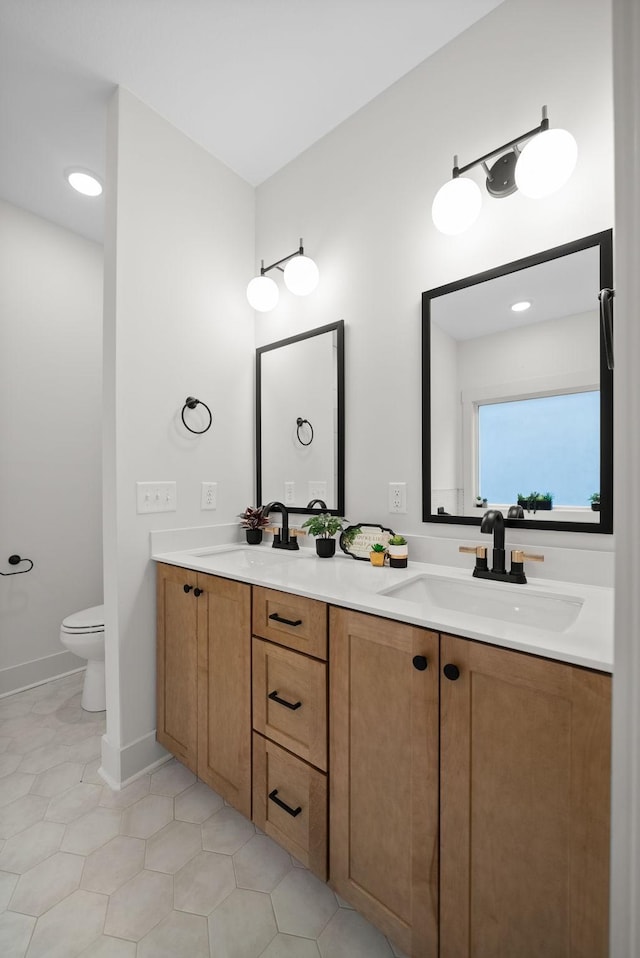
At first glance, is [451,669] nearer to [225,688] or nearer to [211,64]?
[225,688]

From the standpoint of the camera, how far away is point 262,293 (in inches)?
82.5

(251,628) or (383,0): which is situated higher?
(383,0)

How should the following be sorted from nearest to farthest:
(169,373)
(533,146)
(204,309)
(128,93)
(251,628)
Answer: (533,146)
(251,628)
(128,93)
(169,373)
(204,309)

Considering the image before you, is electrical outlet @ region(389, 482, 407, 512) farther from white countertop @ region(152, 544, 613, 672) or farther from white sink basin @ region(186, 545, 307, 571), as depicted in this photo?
white sink basin @ region(186, 545, 307, 571)

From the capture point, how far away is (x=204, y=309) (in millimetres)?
2023

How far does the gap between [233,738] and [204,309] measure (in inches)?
71.7

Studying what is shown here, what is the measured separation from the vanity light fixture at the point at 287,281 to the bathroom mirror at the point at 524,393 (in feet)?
2.05

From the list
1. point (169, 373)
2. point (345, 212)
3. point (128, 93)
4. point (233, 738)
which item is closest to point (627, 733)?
point (233, 738)

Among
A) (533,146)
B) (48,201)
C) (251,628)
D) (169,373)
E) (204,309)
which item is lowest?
(251,628)

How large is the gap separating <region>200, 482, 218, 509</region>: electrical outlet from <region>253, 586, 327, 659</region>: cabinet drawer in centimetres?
79

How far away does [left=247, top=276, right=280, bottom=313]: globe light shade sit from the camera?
2094 millimetres

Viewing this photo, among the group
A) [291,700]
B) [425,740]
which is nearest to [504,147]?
[425,740]

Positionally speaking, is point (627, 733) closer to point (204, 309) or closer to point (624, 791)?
point (624, 791)

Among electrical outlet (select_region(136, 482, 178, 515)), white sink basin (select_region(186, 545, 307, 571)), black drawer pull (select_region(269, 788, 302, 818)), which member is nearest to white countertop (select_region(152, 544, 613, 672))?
white sink basin (select_region(186, 545, 307, 571))
